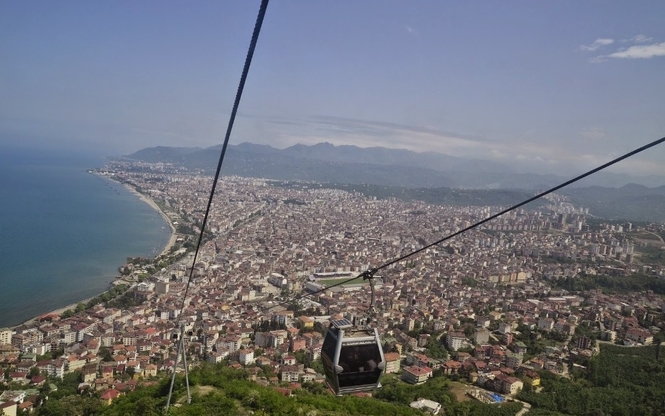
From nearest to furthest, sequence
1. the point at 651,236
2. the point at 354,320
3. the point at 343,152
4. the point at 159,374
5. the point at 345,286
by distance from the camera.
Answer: the point at 354,320, the point at 159,374, the point at 345,286, the point at 651,236, the point at 343,152

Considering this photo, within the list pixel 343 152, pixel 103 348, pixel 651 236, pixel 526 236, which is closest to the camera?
pixel 103 348

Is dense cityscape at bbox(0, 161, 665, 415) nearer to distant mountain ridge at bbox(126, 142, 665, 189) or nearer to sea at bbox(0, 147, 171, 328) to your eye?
sea at bbox(0, 147, 171, 328)

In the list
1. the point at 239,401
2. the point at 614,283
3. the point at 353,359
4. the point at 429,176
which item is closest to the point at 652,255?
the point at 614,283

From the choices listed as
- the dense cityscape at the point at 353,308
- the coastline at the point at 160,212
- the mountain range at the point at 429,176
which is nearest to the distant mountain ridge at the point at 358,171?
the mountain range at the point at 429,176

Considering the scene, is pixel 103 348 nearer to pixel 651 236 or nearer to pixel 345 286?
pixel 345 286

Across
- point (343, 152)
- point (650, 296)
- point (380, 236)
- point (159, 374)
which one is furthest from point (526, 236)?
point (343, 152)

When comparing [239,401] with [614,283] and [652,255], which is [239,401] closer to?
[614,283]

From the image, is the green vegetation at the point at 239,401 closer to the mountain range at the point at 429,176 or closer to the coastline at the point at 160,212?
the coastline at the point at 160,212
